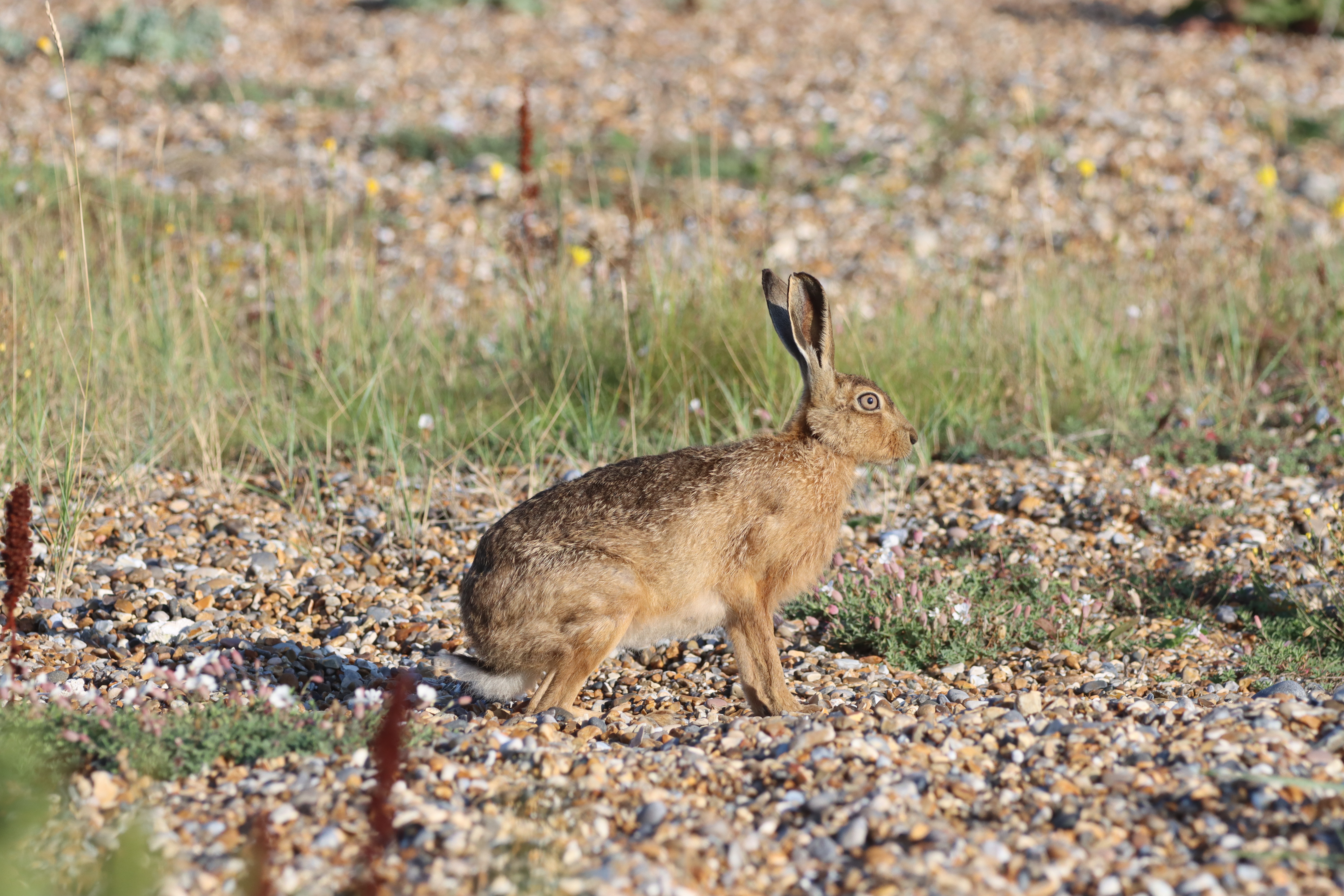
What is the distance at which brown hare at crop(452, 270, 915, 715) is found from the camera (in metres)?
4.45

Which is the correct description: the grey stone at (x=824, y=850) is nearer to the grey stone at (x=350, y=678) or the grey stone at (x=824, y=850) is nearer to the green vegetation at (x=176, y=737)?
the green vegetation at (x=176, y=737)

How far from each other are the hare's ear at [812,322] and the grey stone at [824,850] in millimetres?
2149

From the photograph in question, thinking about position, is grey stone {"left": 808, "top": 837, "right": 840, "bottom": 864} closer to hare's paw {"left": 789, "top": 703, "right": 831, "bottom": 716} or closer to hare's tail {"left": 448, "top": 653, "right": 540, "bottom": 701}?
hare's paw {"left": 789, "top": 703, "right": 831, "bottom": 716}

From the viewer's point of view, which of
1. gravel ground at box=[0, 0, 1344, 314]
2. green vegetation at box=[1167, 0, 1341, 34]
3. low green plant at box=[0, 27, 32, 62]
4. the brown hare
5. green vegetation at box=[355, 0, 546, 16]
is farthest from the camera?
green vegetation at box=[355, 0, 546, 16]

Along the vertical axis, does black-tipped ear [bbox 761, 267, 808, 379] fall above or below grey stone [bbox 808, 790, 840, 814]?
above

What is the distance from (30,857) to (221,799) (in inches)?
19.4

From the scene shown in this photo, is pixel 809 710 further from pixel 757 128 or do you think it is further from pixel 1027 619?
pixel 757 128

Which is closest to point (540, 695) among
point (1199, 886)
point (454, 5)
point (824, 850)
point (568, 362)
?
point (824, 850)

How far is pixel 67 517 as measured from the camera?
537cm

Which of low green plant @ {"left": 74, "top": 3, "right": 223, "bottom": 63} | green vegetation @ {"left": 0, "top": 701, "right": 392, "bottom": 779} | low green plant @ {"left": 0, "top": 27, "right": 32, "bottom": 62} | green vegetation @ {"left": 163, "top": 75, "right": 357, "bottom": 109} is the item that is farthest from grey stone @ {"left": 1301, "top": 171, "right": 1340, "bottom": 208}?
low green plant @ {"left": 0, "top": 27, "right": 32, "bottom": 62}

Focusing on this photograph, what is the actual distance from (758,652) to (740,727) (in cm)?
57

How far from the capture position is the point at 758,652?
15.2 feet

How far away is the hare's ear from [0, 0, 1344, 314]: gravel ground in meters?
3.22

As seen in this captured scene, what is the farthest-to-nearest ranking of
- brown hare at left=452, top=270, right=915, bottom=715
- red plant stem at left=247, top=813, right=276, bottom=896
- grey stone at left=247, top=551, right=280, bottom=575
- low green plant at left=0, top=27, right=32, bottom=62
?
low green plant at left=0, top=27, right=32, bottom=62 → grey stone at left=247, top=551, right=280, bottom=575 → brown hare at left=452, top=270, right=915, bottom=715 → red plant stem at left=247, top=813, right=276, bottom=896
